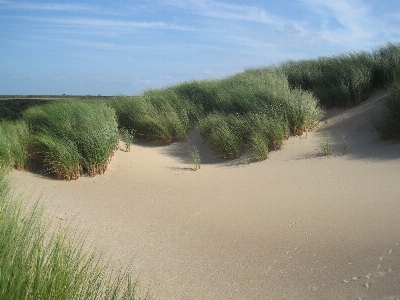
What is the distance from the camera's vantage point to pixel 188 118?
1364cm

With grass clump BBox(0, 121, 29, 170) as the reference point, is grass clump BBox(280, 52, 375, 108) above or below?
above

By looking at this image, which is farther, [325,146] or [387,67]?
[387,67]

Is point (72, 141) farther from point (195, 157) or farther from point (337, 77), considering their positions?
point (337, 77)

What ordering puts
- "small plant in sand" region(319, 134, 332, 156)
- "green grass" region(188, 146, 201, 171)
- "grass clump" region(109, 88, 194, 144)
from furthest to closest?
"grass clump" region(109, 88, 194, 144), "green grass" region(188, 146, 201, 171), "small plant in sand" region(319, 134, 332, 156)

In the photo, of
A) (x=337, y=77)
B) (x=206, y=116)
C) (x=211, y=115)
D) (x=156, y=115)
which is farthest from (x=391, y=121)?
(x=156, y=115)

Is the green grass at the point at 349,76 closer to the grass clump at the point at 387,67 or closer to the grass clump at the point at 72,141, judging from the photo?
the grass clump at the point at 387,67

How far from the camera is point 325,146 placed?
33.4ft

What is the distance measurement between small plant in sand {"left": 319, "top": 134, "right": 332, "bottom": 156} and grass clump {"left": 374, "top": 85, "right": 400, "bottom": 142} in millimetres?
1123

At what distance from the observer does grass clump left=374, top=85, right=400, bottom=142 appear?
10.1 meters

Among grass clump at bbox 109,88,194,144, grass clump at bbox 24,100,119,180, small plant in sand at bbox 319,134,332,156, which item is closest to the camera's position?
grass clump at bbox 24,100,119,180

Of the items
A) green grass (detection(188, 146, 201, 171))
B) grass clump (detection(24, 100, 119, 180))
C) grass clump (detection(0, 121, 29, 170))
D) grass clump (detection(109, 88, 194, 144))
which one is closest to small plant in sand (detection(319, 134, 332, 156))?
green grass (detection(188, 146, 201, 171))

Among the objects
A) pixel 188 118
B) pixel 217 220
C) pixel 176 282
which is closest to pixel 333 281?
pixel 176 282

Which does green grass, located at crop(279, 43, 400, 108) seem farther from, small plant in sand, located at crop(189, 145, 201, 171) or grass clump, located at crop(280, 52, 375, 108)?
small plant in sand, located at crop(189, 145, 201, 171)

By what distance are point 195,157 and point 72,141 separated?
9.10ft
